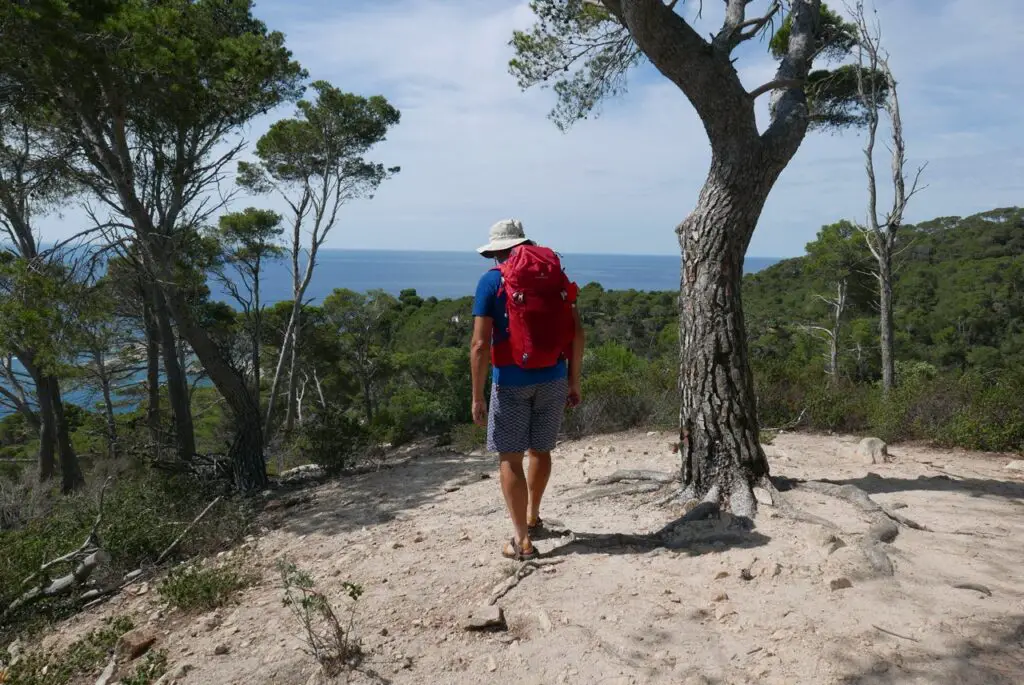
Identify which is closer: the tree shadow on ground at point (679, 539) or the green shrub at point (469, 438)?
the tree shadow on ground at point (679, 539)

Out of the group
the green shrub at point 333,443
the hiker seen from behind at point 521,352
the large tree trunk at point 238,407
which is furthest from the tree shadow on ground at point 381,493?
the hiker seen from behind at point 521,352

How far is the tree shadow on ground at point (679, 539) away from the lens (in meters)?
3.41

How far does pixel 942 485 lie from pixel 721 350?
1.92 meters

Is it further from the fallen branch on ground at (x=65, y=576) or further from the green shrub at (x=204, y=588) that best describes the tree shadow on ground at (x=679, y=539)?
the fallen branch on ground at (x=65, y=576)

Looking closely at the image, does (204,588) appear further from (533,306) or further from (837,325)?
(837,325)

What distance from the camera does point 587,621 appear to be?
2.72 metres

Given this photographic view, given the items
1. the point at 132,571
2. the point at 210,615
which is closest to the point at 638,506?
the point at 210,615

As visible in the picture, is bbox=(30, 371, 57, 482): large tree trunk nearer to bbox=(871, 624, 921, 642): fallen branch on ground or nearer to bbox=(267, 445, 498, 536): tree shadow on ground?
bbox=(267, 445, 498, 536): tree shadow on ground

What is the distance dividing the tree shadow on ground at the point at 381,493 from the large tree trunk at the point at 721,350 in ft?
7.65

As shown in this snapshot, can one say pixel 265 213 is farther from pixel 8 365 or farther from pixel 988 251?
pixel 988 251

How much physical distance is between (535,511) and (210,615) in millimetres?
1761

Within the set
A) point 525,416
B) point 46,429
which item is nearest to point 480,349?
point 525,416

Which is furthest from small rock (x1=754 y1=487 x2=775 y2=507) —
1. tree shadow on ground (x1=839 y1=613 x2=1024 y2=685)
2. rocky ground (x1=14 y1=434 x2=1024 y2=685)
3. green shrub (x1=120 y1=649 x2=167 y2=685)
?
green shrub (x1=120 y1=649 x2=167 y2=685)

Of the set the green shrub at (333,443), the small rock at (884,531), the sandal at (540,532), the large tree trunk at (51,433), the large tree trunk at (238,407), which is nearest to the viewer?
the small rock at (884,531)
